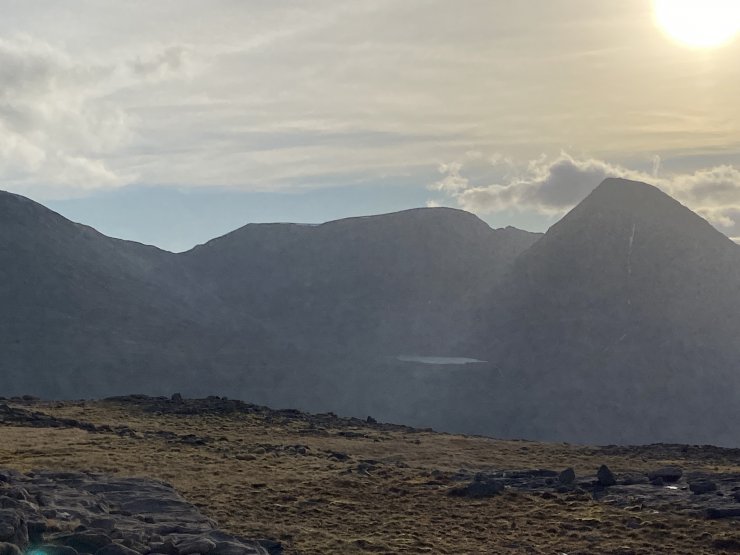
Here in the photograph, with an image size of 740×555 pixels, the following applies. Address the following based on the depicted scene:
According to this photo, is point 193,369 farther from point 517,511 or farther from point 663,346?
point 517,511

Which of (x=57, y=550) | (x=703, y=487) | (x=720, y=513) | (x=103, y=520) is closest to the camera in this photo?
(x=57, y=550)

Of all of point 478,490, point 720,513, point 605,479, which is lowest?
point 478,490

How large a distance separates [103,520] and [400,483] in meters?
22.7

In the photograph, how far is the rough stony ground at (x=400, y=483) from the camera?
113 feet

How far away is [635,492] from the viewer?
148 ft

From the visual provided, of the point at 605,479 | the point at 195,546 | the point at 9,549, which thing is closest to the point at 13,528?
the point at 9,549

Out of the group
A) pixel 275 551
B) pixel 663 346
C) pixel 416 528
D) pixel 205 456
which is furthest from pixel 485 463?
pixel 663 346

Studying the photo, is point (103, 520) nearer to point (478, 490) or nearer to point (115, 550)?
point (115, 550)

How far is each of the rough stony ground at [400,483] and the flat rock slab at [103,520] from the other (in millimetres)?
2334

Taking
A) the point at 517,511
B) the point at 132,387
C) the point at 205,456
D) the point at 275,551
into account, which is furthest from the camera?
the point at 132,387

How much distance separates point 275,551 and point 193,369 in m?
173

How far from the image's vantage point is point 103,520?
2788 cm

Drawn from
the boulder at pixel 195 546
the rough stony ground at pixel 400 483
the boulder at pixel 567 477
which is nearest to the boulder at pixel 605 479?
the rough stony ground at pixel 400 483

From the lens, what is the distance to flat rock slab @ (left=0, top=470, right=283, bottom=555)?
24.0 meters
